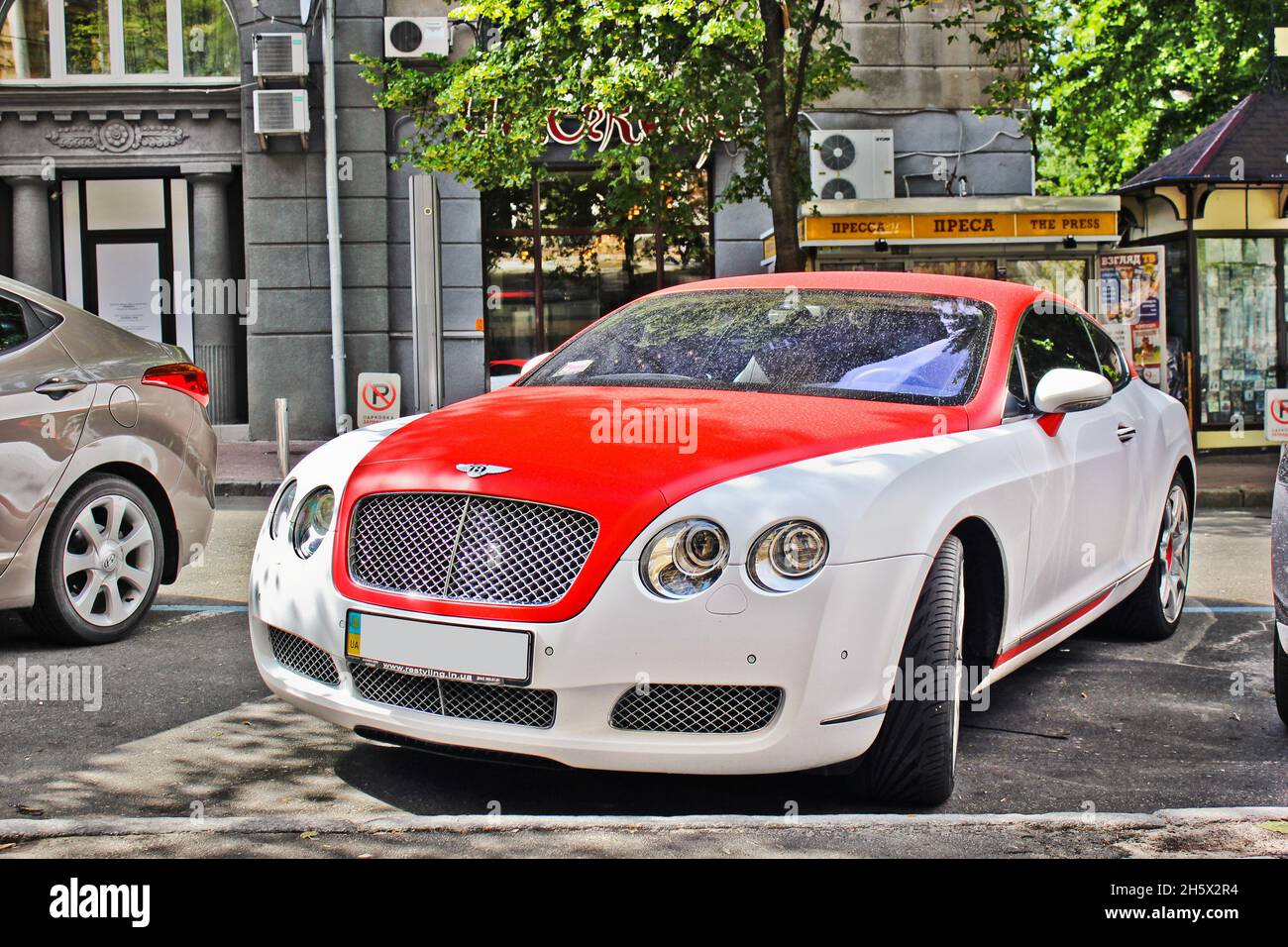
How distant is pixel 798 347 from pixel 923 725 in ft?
4.90

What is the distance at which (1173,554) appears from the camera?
6.50 m

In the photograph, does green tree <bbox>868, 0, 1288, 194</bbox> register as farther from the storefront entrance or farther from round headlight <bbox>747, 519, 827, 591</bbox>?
round headlight <bbox>747, 519, 827, 591</bbox>

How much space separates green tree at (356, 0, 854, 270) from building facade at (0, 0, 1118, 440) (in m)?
3.16

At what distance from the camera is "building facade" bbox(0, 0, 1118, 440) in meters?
18.8

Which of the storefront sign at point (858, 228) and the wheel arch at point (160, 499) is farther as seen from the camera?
the storefront sign at point (858, 228)

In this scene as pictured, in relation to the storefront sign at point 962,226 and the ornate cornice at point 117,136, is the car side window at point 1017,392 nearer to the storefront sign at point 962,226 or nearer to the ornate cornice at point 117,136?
the storefront sign at point 962,226

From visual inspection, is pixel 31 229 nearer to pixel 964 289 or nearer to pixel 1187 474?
pixel 1187 474

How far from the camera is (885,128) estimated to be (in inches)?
755

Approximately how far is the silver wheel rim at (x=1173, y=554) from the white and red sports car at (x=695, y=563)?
5.80ft

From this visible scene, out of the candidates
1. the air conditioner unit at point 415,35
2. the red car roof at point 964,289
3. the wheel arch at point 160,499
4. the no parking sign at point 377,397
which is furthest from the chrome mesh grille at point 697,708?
the air conditioner unit at point 415,35

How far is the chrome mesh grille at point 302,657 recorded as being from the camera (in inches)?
160

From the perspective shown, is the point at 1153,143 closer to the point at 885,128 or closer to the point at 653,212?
the point at 885,128
